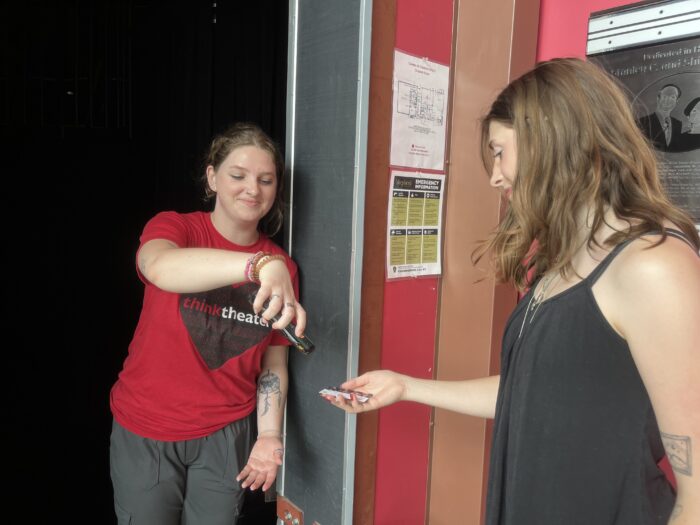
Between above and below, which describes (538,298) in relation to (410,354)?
above

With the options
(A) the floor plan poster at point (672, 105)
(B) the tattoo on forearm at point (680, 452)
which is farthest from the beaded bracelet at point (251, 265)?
(A) the floor plan poster at point (672, 105)

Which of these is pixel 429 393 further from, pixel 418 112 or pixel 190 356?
pixel 418 112

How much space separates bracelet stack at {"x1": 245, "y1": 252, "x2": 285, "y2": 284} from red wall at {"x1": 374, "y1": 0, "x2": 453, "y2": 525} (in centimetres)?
58

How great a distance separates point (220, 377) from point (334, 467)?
1.36 ft

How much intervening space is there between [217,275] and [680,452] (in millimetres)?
835

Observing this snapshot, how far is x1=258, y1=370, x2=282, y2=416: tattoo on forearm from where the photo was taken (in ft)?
4.96

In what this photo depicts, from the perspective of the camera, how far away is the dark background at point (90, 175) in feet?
6.88

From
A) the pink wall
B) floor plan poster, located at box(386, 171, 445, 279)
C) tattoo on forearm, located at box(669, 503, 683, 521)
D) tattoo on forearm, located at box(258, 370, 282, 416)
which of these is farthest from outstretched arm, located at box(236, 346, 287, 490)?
the pink wall

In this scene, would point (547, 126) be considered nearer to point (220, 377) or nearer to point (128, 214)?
point (220, 377)

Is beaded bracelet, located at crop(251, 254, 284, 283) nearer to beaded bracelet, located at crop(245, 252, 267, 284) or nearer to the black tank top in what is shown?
beaded bracelet, located at crop(245, 252, 267, 284)

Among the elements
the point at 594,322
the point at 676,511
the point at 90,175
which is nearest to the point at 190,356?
the point at 594,322

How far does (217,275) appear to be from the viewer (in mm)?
1097

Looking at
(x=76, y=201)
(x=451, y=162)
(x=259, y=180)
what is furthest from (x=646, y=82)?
(x=76, y=201)

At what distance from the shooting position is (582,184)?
872mm
